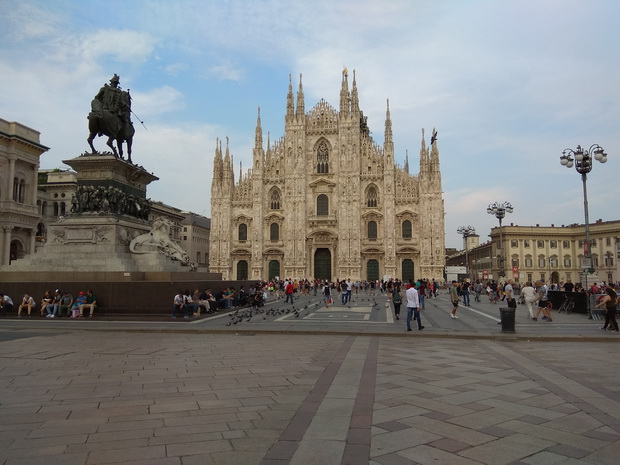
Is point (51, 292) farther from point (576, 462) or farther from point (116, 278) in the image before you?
point (576, 462)

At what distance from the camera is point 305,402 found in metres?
5.62

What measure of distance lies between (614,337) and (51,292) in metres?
16.1

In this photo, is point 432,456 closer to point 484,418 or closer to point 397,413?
point 397,413

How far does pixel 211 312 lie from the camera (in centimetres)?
1755

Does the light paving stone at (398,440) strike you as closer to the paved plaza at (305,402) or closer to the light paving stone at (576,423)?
the paved plaza at (305,402)

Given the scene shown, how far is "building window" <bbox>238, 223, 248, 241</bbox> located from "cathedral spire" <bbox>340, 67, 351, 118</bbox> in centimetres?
1620

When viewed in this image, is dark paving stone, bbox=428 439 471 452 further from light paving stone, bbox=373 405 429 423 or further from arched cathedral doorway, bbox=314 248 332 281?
arched cathedral doorway, bbox=314 248 332 281

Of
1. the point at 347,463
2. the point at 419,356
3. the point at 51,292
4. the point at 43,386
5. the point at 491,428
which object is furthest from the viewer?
the point at 51,292

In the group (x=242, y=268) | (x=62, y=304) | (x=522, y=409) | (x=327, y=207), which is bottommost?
(x=522, y=409)

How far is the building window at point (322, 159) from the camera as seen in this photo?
5269cm

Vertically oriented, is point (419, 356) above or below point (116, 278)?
below

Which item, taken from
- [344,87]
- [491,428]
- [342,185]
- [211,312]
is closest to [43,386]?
[491,428]

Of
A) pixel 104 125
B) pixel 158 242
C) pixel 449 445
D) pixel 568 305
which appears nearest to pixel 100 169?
pixel 104 125

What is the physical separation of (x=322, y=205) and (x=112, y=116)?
37.6 meters
